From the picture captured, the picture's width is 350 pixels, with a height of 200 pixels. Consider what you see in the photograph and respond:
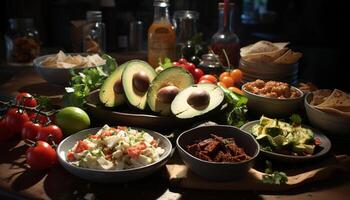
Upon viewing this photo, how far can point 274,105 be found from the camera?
1.35 meters

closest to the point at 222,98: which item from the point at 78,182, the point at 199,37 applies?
the point at 78,182

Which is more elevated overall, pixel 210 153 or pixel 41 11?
pixel 41 11

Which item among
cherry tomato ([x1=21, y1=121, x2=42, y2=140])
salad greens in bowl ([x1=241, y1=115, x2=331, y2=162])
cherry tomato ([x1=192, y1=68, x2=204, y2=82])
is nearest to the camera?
salad greens in bowl ([x1=241, y1=115, x2=331, y2=162])

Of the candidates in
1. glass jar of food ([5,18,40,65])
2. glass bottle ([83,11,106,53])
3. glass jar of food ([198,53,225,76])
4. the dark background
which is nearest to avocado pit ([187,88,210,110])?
glass jar of food ([198,53,225,76])

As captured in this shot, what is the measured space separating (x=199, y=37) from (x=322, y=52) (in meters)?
1.73

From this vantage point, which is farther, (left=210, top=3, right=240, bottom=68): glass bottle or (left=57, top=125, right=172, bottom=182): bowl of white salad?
(left=210, top=3, right=240, bottom=68): glass bottle

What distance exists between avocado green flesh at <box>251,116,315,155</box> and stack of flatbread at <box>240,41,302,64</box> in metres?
0.54

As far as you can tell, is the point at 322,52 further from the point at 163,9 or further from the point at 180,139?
the point at 180,139

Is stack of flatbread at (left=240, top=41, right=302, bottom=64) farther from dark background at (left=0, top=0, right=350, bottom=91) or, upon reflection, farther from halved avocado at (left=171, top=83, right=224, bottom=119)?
dark background at (left=0, top=0, right=350, bottom=91)

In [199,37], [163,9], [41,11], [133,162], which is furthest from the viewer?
[41,11]

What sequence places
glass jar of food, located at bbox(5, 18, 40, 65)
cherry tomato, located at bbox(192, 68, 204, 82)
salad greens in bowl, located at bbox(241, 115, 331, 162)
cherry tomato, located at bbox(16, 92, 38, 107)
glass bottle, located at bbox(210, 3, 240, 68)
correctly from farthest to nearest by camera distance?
glass jar of food, located at bbox(5, 18, 40, 65), glass bottle, located at bbox(210, 3, 240, 68), cherry tomato, located at bbox(192, 68, 204, 82), cherry tomato, located at bbox(16, 92, 38, 107), salad greens in bowl, located at bbox(241, 115, 331, 162)

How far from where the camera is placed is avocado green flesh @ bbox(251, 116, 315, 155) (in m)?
1.09

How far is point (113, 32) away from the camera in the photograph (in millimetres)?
3029

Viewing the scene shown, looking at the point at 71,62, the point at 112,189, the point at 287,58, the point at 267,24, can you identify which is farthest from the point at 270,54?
the point at 267,24
